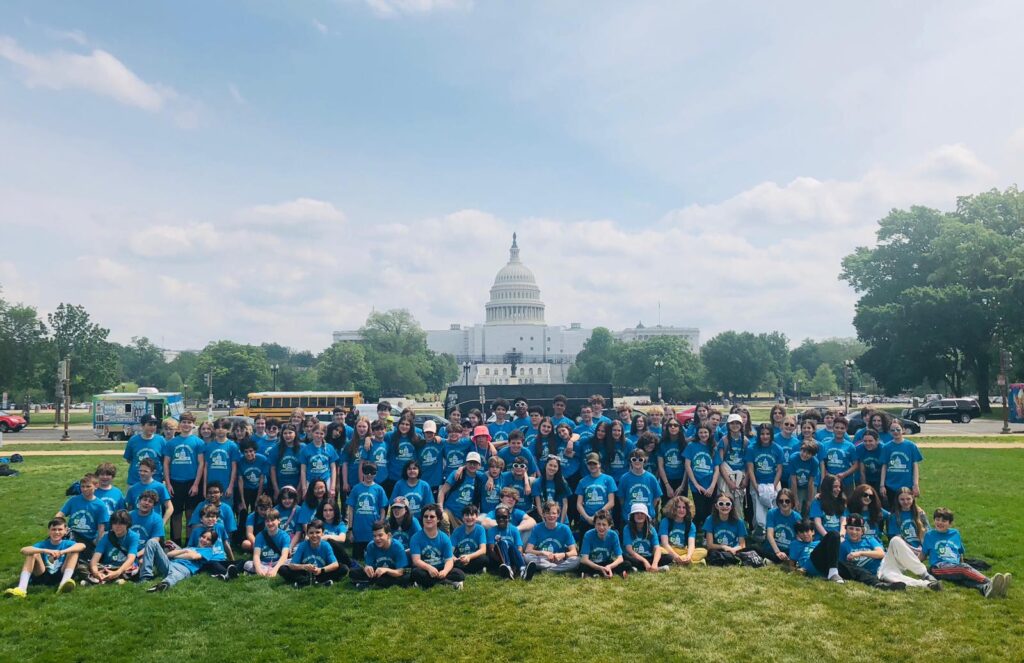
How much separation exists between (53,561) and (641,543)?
6941mm

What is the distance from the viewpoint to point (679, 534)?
949 centimetres

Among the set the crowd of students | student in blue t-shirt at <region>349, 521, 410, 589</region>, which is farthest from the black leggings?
student in blue t-shirt at <region>349, 521, 410, 589</region>

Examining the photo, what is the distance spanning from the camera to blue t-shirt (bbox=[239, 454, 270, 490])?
10570 mm

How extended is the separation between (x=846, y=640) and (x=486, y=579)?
387 centimetres

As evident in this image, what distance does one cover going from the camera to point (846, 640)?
6.74 m

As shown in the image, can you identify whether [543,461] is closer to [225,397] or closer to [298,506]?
[298,506]

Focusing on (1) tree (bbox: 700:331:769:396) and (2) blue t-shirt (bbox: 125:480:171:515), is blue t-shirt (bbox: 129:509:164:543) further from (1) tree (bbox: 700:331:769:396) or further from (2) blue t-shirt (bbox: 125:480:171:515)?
(1) tree (bbox: 700:331:769:396)

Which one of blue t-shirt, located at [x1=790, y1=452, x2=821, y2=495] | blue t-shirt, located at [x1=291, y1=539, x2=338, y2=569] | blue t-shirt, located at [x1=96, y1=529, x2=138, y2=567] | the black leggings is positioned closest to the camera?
the black leggings

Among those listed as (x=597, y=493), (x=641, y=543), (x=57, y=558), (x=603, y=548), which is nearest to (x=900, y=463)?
(x=641, y=543)

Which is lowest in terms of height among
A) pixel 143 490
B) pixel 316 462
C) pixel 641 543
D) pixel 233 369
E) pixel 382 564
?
pixel 382 564

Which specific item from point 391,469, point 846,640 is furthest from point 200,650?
point 846,640

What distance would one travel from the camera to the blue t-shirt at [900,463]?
10.1 m

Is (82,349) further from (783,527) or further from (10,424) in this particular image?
(783,527)

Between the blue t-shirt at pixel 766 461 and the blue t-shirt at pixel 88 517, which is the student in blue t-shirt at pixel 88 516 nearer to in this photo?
the blue t-shirt at pixel 88 517
